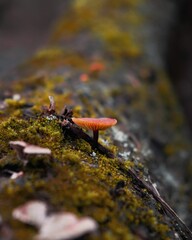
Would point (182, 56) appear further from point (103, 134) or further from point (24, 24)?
point (103, 134)

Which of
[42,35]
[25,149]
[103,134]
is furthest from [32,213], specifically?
[42,35]

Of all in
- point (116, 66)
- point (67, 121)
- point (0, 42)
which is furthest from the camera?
point (0, 42)

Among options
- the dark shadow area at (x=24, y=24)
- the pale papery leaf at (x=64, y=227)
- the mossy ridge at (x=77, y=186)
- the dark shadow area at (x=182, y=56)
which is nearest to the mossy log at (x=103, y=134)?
the mossy ridge at (x=77, y=186)

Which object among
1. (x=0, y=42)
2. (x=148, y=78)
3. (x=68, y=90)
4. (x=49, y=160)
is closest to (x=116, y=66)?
(x=148, y=78)

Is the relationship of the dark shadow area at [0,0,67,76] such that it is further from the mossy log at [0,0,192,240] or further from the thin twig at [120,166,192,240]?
the thin twig at [120,166,192,240]

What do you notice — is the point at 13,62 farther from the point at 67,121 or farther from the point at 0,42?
the point at 67,121

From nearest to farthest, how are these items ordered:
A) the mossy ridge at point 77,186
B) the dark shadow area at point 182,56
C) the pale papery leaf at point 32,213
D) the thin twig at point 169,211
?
the pale papery leaf at point 32,213, the mossy ridge at point 77,186, the thin twig at point 169,211, the dark shadow area at point 182,56

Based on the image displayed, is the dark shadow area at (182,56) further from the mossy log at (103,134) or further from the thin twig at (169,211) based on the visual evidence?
the thin twig at (169,211)
